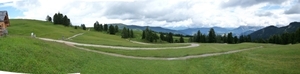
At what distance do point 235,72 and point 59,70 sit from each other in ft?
81.8

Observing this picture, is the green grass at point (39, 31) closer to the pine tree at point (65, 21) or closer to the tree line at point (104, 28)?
the pine tree at point (65, 21)

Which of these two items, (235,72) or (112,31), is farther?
(112,31)

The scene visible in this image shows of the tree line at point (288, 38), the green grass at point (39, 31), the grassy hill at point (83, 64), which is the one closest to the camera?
the grassy hill at point (83, 64)

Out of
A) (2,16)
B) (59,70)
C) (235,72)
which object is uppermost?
(2,16)

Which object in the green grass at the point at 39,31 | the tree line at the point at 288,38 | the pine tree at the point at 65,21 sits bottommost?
the tree line at the point at 288,38

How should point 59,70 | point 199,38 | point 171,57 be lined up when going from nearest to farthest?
1. point 59,70
2. point 171,57
3. point 199,38

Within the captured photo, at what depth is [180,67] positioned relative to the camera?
40125mm

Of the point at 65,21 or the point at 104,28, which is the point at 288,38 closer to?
the point at 104,28

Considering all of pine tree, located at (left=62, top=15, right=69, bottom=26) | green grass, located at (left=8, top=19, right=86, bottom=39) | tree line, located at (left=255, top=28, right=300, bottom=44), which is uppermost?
pine tree, located at (left=62, top=15, right=69, bottom=26)

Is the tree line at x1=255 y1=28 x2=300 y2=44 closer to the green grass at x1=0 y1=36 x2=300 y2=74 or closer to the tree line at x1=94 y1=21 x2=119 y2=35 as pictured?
the green grass at x1=0 y1=36 x2=300 y2=74

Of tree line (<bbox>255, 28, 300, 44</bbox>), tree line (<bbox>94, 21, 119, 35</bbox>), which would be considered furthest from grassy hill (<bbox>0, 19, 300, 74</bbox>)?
tree line (<bbox>94, 21, 119, 35</bbox>)

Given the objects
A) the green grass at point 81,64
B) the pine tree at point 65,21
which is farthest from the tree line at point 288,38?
the pine tree at point 65,21

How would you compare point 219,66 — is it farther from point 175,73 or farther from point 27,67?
point 27,67

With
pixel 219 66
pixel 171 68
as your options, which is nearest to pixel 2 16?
pixel 171 68
